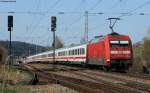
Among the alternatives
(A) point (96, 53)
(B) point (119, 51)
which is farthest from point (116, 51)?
(A) point (96, 53)

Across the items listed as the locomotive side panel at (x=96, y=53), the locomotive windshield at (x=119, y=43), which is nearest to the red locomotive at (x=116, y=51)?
the locomotive windshield at (x=119, y=43)

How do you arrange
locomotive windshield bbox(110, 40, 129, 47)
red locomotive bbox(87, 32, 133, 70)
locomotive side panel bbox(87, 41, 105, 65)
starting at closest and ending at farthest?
red locomotive bbox(87, 32, 133, 70) < locomotive windshield bbox(110, 40, 129, 47) < locomotive side panel bbox(87, 41, 105, 65)

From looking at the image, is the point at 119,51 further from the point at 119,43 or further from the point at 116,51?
the point at 119,43

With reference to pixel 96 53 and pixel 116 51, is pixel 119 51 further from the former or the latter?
pixel 96 53

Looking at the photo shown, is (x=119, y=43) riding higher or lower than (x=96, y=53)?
higher

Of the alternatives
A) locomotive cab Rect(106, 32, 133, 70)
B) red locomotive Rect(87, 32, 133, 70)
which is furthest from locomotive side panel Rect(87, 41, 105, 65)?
locomotive cab Rect(106, 32, 133, 70)

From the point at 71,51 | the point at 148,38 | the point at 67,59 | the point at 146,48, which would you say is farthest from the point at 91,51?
the point at 148,38

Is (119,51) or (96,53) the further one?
(96,53)

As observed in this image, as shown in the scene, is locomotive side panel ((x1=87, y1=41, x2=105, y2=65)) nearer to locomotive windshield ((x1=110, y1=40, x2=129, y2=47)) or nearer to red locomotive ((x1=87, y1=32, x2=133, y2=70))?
red locomotive ((x1=87, y1=32, x2=133, y2=70))

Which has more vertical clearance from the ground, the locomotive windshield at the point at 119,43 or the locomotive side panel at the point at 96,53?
the locomotive windshield at the point at 119,43

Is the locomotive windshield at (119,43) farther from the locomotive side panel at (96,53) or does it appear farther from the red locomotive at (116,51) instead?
the locomotive side panel at (96,53)

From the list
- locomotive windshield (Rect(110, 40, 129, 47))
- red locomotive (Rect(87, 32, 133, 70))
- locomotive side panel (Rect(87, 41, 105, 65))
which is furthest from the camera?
locomotive side panel (Rect(87, 41, 105, 65))

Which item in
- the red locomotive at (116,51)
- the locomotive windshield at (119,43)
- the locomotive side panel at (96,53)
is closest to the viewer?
the red locomotive at (116,51)

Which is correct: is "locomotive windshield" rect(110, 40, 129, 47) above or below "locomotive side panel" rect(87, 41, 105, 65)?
above
